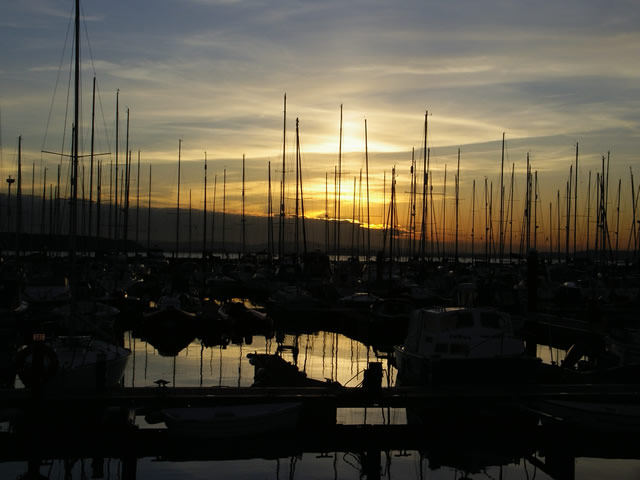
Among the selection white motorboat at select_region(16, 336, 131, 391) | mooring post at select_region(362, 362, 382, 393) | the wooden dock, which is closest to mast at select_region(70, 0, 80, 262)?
white motorboat at select_region(16, 336, 131, 391)

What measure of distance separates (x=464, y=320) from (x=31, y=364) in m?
12.7

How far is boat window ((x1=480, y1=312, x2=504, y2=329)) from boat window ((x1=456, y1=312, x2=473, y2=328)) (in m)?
0.34

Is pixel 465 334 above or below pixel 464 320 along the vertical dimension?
below

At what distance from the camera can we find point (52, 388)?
21172mm

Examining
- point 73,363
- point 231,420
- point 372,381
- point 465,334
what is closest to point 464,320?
point 465,334

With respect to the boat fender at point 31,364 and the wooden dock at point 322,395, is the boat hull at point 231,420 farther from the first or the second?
the boat fender at point 31,364

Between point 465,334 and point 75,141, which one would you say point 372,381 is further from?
point 75,141

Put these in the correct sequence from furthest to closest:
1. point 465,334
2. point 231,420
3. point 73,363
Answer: point 465,334
point 73,363
point 231,420

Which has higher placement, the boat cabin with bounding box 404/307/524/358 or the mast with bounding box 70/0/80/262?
the mast with bounding box 70/0/80/262

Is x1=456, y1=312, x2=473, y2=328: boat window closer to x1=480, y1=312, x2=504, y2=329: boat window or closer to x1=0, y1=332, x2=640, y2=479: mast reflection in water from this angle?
x1=480, y1=312, x2=504, y2=329: boat window

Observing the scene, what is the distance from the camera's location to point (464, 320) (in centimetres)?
2367

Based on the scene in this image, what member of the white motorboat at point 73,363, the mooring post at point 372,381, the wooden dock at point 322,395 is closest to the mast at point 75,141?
the white motorboat at point 73,363

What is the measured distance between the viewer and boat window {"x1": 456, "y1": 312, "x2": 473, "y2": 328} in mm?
23625

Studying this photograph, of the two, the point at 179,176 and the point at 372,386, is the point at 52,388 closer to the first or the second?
the point at 372,386
